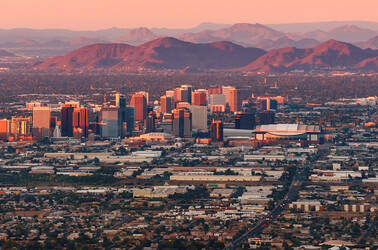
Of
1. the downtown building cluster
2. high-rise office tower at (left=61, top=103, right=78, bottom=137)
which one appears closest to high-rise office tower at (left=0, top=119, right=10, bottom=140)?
the downtown building cluster

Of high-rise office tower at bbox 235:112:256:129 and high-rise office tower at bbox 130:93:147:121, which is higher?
high-rise office tower at bbox 130:93:147:121

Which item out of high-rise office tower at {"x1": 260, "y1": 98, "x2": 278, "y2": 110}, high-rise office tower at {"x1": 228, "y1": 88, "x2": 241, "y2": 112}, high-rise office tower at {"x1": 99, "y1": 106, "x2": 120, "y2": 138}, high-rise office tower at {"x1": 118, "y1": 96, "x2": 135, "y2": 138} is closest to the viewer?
high-rise office tower at {"x1": 99, "y1": 106, "x2": 120, "y2": 138}

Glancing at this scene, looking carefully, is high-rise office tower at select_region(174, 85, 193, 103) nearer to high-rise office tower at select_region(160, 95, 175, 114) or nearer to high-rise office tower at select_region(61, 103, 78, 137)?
high-rise office tower at select_region(160, 95, 175, 114)

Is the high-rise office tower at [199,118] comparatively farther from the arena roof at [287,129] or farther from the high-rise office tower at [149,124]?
the arena roof at [287,129]

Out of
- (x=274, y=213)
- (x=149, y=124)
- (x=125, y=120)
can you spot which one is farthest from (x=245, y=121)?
(x=274, y=213)

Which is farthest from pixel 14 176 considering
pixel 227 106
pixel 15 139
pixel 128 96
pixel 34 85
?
pixel 34 85

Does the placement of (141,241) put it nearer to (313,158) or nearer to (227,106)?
(313,158)

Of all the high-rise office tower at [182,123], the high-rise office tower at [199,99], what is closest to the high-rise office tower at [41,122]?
the high-rise office tower at [182,123]
